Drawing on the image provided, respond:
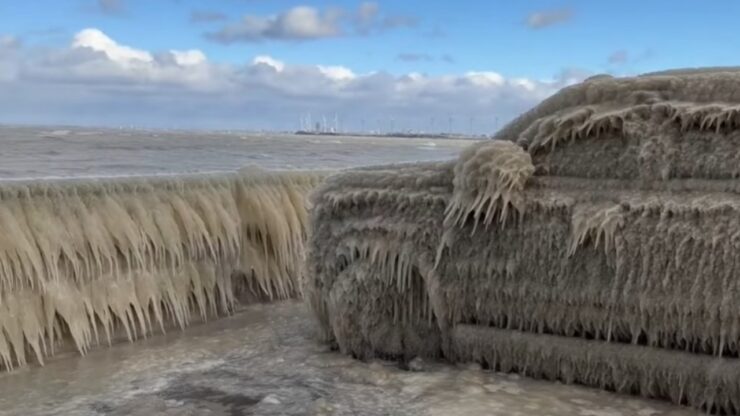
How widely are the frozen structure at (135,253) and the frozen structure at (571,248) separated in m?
1.03

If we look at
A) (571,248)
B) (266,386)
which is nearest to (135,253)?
(266,386)

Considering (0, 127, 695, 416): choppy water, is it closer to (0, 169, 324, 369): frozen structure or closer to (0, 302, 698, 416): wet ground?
(0, 302, 698, 416): wet ground

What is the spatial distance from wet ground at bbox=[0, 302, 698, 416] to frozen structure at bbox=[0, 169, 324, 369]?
22 cm

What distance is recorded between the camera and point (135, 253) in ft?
14.3

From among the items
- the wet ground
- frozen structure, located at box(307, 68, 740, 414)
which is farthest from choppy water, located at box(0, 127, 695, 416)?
frozen structure, located at box(307, 68, 740, 414)

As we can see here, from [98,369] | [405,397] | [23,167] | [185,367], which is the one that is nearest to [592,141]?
[405,397]

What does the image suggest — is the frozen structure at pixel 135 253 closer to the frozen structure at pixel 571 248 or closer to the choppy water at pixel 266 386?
the choppy water at pixel 266 386

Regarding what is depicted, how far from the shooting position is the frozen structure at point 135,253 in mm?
3846

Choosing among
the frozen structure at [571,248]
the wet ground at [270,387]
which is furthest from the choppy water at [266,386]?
the frozen structure at [571,248]

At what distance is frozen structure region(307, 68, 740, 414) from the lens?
299 cm

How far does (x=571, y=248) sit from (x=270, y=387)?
1.44 metres

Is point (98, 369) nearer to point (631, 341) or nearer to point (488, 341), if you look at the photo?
point (488, 341)

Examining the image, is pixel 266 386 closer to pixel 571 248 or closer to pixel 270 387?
pixel 270 387

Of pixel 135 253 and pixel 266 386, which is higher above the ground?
pixel 135 253
